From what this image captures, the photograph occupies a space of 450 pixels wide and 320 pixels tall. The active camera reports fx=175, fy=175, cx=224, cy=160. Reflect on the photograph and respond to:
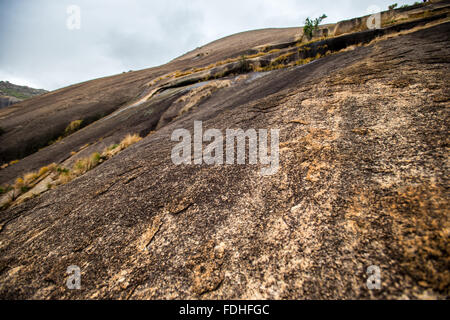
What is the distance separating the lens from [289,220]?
6.07 feet

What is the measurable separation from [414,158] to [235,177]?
210 centimetres

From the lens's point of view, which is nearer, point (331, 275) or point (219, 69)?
point (331, 275)

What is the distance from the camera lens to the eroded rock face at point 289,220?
4.44ft

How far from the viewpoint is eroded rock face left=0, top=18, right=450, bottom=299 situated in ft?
4.44

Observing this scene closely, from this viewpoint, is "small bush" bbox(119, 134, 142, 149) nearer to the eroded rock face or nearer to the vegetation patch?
the vegetation patch

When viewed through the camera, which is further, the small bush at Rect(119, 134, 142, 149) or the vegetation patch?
the small bush at Rect(119, 134, 142, 149)

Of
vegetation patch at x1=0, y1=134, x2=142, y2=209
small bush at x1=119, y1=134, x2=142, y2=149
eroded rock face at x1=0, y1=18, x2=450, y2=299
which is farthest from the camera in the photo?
small bush at x1=119, y1=134, x2=142, y2=149

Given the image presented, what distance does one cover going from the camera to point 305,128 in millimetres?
3127

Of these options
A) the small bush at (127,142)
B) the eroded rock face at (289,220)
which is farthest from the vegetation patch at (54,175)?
the eroded rock face at (289,220)

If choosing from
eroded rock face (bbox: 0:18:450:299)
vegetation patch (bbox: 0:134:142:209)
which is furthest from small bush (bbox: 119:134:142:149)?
eroded rock face (bbox: 0:18:450:299)
